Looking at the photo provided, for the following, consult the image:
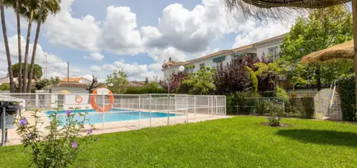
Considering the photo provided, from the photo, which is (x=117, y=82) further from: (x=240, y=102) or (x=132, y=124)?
(x=132, y=124)

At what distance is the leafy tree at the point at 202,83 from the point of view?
17.4 meters

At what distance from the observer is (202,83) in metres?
17.6

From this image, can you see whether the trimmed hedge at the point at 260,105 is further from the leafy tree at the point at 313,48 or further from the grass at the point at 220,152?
the grass at the point at 220,152

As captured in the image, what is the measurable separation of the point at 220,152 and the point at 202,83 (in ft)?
41.8

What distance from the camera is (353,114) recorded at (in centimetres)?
1059

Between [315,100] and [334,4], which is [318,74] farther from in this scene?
[334,4]

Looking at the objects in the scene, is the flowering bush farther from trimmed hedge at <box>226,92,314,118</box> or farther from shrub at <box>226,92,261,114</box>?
shrub at <box>226,92,261,114</box>

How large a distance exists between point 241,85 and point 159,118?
7363 mm

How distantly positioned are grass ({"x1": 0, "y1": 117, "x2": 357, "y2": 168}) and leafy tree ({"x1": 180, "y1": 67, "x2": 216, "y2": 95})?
10447 millimetres

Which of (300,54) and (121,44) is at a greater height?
(121,44)

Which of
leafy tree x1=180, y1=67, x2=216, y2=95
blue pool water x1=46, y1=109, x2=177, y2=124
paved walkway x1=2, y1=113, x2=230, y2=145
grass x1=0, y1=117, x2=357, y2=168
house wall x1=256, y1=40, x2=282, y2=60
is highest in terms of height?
house wall x1=256, y1=40, x2=282, y2=60

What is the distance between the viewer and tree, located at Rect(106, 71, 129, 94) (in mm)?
28984

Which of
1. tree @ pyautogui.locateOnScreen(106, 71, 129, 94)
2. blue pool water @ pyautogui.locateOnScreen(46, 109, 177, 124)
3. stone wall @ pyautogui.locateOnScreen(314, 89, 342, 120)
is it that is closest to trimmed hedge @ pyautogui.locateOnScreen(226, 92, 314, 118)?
stone wall @ pyautogui.locateOnScreen(314, 89, 342, 120)

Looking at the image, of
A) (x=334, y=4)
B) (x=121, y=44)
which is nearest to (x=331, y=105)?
(x=334, y=4)
